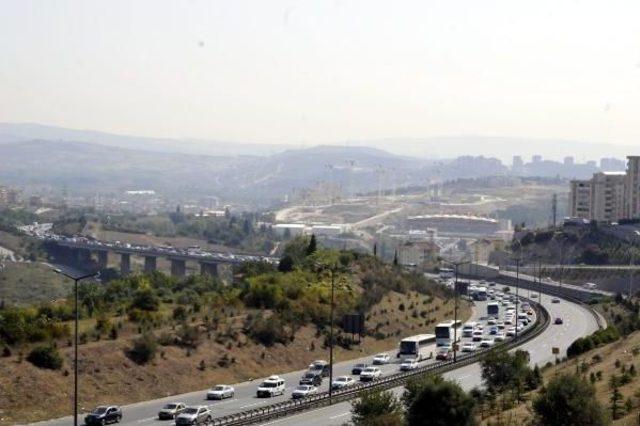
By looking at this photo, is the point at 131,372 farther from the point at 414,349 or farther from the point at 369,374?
the point at 414,349

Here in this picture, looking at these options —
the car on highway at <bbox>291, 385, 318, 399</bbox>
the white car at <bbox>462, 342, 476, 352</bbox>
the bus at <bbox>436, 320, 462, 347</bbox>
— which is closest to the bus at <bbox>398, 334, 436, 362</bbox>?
the bus at <bbox>436, 320, 462, 347</bbox>

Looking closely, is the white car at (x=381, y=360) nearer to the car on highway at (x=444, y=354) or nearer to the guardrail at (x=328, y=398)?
the guardrail at (x=328, y=398)

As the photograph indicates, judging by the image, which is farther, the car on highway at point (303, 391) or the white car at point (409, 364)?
the white car at point (409, 364)

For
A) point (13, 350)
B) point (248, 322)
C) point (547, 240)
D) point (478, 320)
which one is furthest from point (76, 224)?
point (13, 350)

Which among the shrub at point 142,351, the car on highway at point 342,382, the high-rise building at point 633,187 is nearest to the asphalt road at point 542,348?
the car on highway at point 342,382

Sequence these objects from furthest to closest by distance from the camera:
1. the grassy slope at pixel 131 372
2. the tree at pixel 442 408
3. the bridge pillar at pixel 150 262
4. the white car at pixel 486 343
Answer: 1. the bridge pillar at pixel 150 262
2. the white car at pixel 486 343
3. the grassy slope at pixel 131 372
4. the tree at pixel 442 408

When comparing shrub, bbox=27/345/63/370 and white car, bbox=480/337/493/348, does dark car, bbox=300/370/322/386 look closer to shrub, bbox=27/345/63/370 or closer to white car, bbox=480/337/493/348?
shrub, bbox=27/345/63/370

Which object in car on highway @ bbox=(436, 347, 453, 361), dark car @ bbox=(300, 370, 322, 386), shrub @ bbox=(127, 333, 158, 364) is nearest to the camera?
shrub @ bbox=(127, 333, 158, 364)
